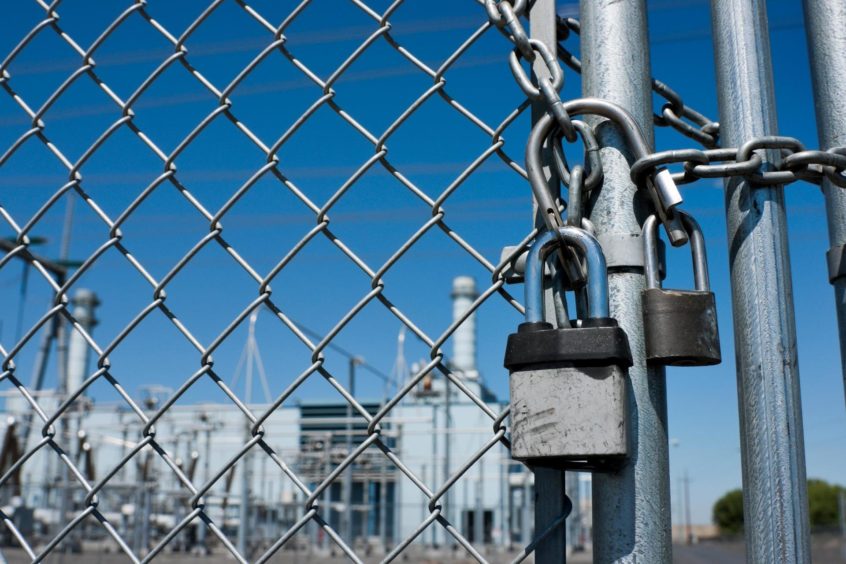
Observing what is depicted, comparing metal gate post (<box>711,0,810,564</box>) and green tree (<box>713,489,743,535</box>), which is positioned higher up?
metal gate post (<box>711,0,810,564</box>)

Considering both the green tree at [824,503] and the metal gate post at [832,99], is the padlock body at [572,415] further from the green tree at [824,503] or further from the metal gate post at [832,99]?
the green tree at [824,503]

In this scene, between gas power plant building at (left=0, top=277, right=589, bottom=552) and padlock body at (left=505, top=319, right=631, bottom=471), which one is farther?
gas power plant building at (left=0, top=277, right=589, bottom=552)

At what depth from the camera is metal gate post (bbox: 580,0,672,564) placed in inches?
31.0

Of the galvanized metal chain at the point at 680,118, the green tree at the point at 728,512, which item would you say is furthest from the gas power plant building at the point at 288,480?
the green tree at the point at 728,512

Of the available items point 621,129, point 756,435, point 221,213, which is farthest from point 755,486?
point 221,213

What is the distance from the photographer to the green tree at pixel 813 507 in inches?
2208

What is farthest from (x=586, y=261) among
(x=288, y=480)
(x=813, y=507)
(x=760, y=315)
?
(x=813, y=507)

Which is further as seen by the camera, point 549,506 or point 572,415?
point 549,506

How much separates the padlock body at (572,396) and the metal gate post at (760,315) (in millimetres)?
129

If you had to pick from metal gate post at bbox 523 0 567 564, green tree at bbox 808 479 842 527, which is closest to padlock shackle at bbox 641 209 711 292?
metal gate post at bbox 523 0 567 564

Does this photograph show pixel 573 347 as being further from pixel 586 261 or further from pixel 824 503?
pixel 824 503

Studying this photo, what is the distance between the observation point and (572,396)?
2.47 feet

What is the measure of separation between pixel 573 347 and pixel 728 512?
69114mm

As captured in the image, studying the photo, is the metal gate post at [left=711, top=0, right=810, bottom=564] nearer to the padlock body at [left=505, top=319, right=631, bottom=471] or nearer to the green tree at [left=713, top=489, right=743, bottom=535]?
the padlock body at [left=505, top=319, right=631, bottom=471]
